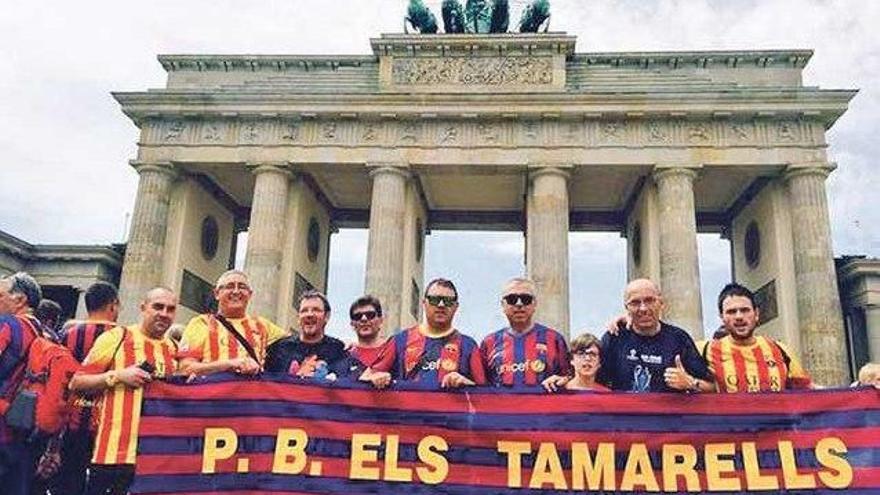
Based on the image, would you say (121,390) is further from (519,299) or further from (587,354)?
(587,354)

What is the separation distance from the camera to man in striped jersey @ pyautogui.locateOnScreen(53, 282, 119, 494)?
5.53 meters

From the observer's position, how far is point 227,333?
581cm

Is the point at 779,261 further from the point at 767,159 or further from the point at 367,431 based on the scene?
the point at 367,431

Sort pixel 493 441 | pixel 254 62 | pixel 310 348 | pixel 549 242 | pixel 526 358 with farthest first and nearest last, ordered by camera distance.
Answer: pixel 254 62
pixel 549 242
pixel 310 348
pixel 526 358
pixel 493 441

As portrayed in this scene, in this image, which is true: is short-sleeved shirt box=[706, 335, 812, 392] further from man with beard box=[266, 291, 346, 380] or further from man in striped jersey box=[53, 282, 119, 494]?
man in striped jersey box=[53, 282, 119, 494]

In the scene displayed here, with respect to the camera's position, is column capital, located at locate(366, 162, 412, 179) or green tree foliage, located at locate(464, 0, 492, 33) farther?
green tree foliage, located at locate(464, 0, 492, 33)

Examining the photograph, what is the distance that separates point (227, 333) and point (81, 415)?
49.6 inches

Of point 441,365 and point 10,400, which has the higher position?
point 441,365

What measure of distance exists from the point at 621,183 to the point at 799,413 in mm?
24695

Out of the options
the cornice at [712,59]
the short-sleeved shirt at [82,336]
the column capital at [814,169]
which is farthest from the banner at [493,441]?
the cornice at [712,59]

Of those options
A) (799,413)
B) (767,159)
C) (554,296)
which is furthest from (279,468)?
(767,159)

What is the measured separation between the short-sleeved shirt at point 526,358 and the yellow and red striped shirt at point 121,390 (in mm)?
2570

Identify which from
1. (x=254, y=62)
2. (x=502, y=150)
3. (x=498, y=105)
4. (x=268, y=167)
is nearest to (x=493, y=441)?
(x=502, y=150)

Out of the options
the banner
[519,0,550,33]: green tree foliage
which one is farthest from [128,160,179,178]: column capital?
the banner
